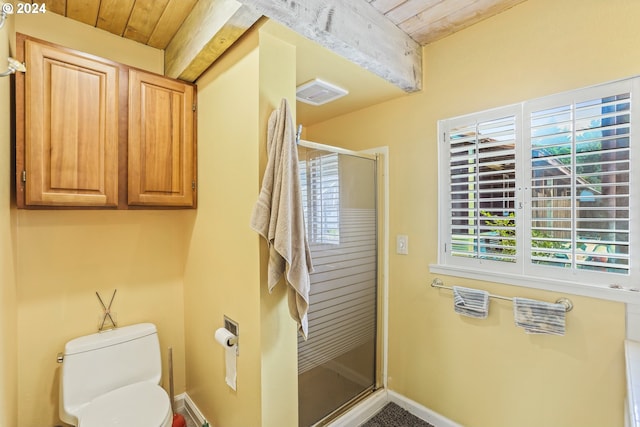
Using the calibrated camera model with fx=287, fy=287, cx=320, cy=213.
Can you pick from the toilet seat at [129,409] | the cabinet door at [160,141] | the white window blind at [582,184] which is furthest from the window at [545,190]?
the toilet seat at [129,409]

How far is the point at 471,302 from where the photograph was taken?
1.65m

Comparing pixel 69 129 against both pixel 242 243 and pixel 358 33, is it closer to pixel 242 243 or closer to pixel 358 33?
pixel 242 243

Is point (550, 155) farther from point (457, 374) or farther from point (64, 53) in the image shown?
point (64, 53)

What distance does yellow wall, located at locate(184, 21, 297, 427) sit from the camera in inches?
54.0

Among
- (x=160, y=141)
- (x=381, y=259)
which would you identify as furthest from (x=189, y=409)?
(x=160, y=141)

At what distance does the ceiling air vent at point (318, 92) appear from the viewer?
182cm

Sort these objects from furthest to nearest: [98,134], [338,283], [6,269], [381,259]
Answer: [381,259] → [338,283] → [98,134] → [6,269]

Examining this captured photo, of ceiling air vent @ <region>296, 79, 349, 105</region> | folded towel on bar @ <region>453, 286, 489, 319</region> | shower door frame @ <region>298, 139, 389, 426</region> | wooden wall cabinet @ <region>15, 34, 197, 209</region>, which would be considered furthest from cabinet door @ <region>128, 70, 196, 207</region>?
folded towel on bar @ <region>453, 286, 489, 319</region>

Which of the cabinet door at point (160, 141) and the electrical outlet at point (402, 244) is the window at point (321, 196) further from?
the cabinet door at point (160, 141)

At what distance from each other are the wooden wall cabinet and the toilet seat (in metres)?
1.03

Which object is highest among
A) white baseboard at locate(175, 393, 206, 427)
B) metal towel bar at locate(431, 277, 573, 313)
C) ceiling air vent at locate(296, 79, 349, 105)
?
ceiling air vent at locate(296, 79, 349, 105)

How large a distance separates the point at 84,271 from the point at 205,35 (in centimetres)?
154

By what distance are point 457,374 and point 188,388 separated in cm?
185

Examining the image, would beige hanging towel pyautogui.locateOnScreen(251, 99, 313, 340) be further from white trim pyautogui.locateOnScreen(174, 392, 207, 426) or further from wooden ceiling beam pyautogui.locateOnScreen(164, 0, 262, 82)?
white trim pyautogui.locateOnScreen(174, 392, 207, 426)
